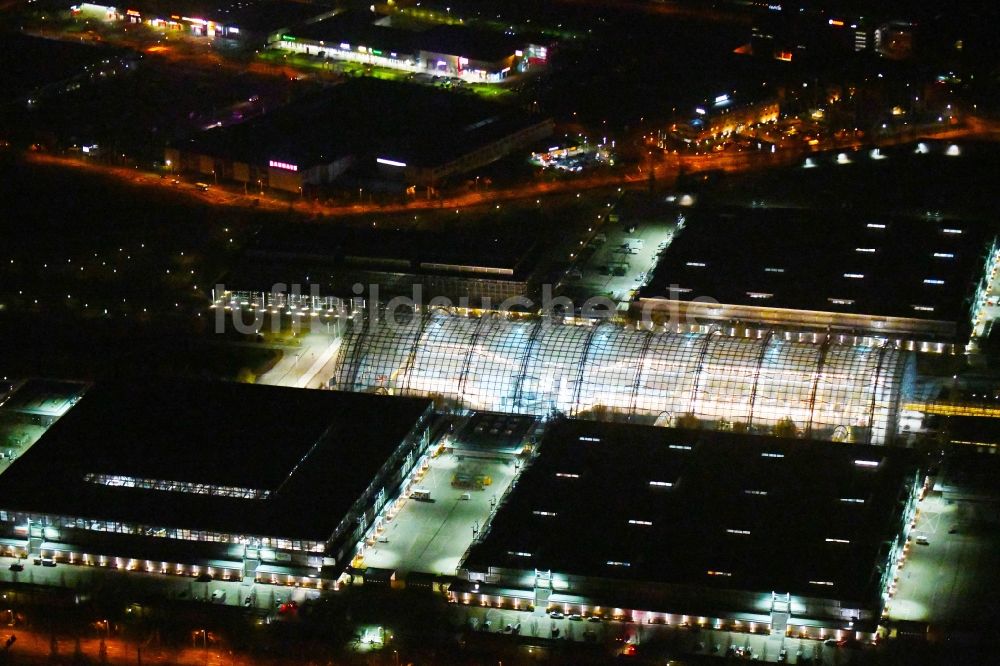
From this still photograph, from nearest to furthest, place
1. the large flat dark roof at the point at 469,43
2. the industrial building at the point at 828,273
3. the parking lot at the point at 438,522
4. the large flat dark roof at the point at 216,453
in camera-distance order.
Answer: the parking lot at the point at 438,522
the large flat dark roof at the point at 216,453
the industrial building at the point at 828,273
the large flat dark roof at the point at 469,43

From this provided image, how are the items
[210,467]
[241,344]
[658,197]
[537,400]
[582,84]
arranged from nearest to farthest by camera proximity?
[210,467], [537,400], [241,344], [658,197], [582,84]

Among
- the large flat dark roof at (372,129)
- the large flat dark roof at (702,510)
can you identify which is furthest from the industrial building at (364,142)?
the large flat dark roof at (702,510)

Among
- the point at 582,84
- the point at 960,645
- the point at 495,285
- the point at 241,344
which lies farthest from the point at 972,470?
the point at 582,84

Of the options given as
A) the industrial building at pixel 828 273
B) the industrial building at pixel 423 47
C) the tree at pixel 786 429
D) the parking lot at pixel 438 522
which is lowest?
the parking lot at pixel 438 522

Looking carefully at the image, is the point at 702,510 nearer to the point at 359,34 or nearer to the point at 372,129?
the point at 372,129

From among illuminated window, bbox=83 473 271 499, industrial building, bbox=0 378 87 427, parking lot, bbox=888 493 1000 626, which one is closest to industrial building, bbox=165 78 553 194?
industrial building, bbox=0 378 87 427

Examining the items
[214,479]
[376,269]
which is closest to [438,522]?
[214,479]

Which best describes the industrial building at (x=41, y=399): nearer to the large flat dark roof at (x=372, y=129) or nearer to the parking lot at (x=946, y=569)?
the large flat dark roof at (x=372, y=129)

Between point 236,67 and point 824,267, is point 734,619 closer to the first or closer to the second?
point 824,267
